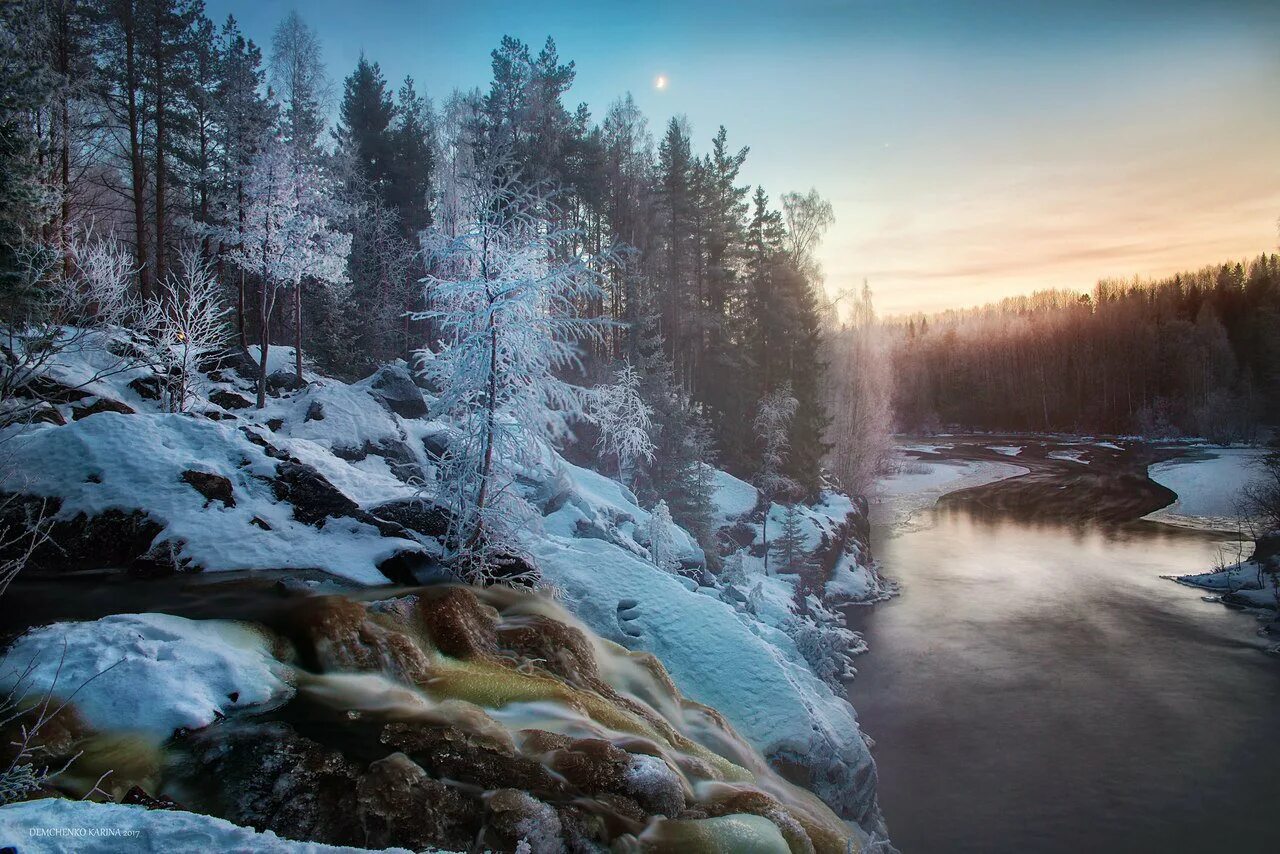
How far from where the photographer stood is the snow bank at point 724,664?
31.6 ft

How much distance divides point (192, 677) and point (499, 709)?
2.92 metres

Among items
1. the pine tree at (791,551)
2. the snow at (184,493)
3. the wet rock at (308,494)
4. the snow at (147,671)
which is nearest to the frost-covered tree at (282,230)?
the snow at (184,493)

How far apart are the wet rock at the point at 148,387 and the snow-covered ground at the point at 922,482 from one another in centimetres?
3630

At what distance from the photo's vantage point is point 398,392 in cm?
2216

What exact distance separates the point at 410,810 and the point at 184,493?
7130 mm

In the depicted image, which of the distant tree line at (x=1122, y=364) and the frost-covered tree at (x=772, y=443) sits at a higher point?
the distant tree line at (x=1122, y=364)

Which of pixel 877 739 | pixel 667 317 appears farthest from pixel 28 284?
pixel 667 317

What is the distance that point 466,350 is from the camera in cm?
973

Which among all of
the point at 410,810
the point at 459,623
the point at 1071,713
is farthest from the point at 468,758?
the point at 1071,713

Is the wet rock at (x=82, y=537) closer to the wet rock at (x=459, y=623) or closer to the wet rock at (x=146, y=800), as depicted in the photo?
the wet rock at (x=459, y=623)

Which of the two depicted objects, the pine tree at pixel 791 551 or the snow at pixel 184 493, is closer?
the snow at pixel 184 493

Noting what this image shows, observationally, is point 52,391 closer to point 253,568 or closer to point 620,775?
point 253,568

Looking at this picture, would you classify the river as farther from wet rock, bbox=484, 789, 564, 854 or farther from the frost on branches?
the frost on branches

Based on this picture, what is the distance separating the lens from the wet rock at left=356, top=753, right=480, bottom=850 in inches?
185
